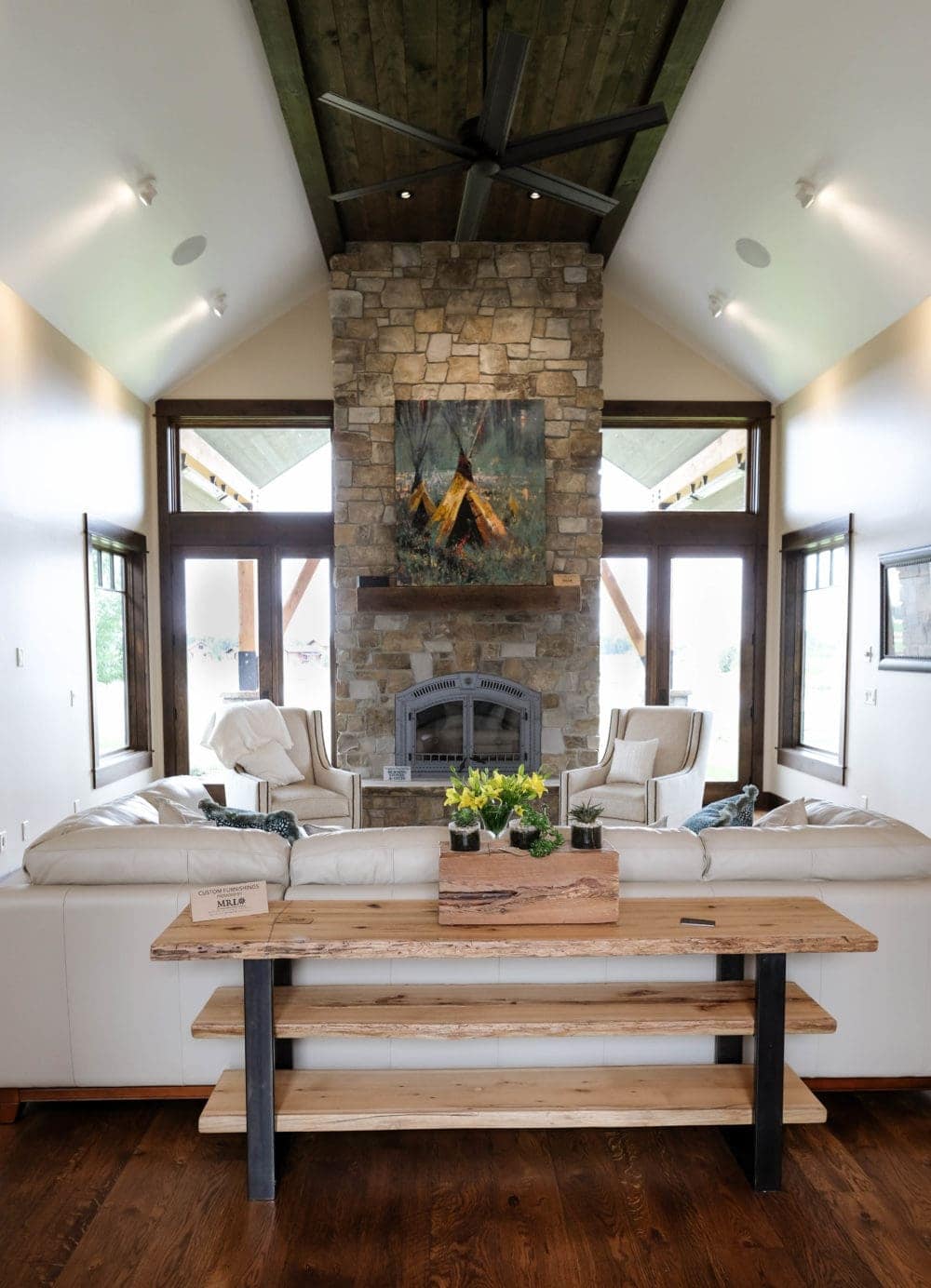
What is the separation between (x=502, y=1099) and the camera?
2.08 metres

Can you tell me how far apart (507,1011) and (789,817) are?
1202 millimetres

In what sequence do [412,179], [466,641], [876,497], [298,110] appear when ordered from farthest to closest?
[466,641] < [876,497] < [298,110] < [412,179]

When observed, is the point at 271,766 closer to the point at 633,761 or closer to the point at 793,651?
the point at 633,761

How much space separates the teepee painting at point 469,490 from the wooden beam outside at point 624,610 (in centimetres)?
92

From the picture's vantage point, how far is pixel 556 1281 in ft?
5.80

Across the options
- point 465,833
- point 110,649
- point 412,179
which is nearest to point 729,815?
point 465,833

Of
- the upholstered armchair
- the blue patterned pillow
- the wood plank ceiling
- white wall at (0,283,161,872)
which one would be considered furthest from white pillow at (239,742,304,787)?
the wood plank ceiling

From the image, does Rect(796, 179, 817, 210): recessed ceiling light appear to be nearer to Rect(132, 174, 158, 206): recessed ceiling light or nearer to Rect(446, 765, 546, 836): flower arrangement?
Rect(132, 174, 158, 206): recessed ceiling light

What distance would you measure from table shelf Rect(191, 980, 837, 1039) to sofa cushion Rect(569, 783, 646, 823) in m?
2.64

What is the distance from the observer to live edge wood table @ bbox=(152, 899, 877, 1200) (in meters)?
1.94

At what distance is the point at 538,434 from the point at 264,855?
4.40 metres

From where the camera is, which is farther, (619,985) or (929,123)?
(929,123)

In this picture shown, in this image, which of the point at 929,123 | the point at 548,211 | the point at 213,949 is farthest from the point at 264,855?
the point at 548,211

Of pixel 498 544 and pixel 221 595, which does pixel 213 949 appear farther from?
pixel 221 595
